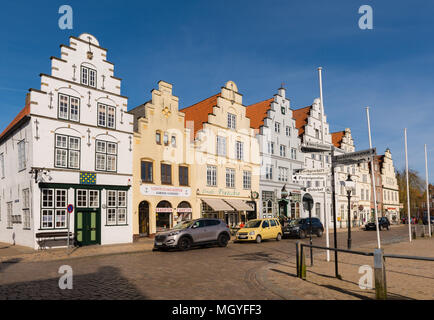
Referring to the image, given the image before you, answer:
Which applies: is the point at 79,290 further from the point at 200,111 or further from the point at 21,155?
the point at 200,111

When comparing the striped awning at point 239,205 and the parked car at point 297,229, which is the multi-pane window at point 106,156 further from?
the parked car at point 297,229

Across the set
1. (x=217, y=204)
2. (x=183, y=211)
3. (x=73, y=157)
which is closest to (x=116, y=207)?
(x=73, y=157)

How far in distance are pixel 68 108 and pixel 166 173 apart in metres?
8.77

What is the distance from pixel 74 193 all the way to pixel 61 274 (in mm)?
11739

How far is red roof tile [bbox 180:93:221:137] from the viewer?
34.6 metres

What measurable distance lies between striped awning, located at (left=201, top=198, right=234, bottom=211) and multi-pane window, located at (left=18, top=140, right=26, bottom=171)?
13923 millimetres

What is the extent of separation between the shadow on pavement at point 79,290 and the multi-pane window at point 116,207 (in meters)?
13.8

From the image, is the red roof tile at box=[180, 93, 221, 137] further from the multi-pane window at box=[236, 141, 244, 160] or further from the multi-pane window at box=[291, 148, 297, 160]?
the multi-pane window at box=[291, 148, 297, 160]

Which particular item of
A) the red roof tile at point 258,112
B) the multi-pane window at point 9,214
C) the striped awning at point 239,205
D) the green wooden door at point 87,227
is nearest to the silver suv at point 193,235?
the green wooden door at point 87,227

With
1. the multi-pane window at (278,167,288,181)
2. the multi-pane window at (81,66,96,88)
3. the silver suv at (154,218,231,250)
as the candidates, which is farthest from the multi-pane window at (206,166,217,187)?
the multi-pane window at (81,66,96,88)

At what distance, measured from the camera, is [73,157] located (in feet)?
77.0

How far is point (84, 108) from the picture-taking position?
24250mm
